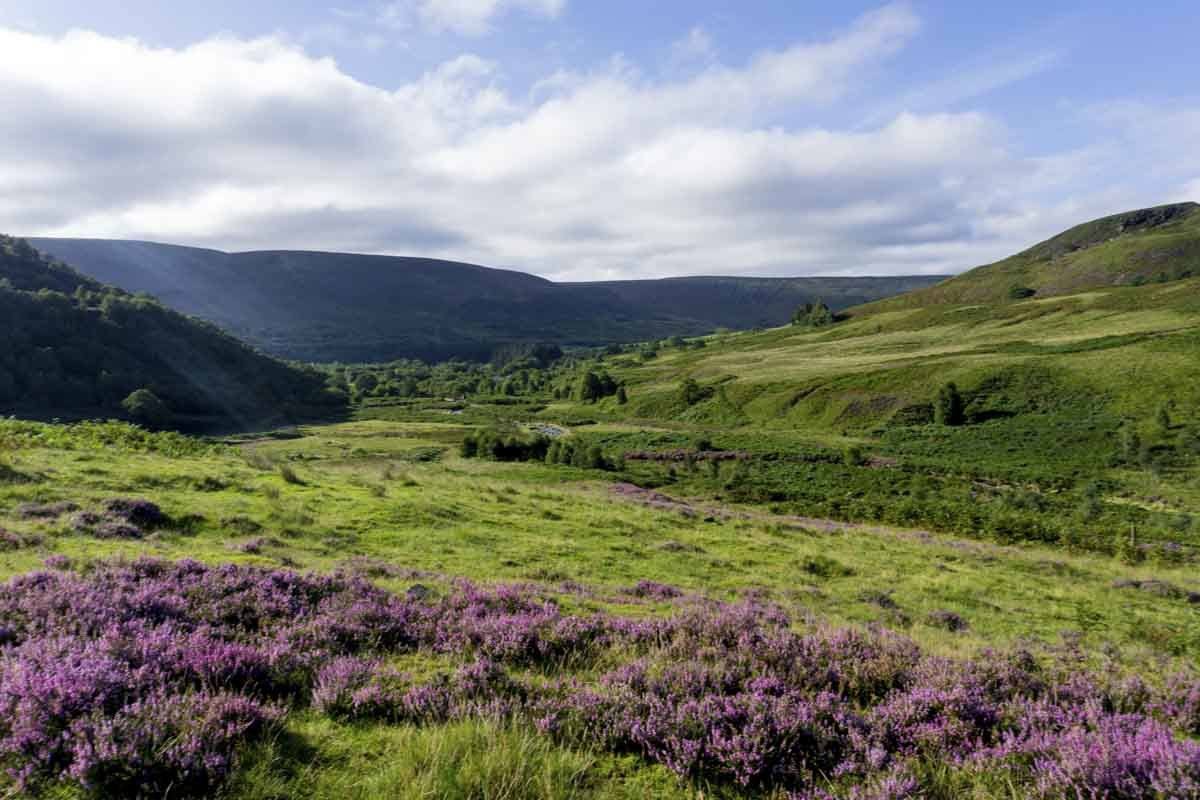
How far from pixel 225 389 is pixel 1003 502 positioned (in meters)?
172

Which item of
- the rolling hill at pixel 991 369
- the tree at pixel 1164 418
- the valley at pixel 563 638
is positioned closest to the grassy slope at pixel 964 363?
the rolling hill at pixel 991 369

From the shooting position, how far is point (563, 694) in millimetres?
5758

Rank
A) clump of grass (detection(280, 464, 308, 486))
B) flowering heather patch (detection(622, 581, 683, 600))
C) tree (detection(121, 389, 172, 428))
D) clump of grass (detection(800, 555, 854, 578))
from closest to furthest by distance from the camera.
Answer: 1. flowering heather patch (detection(622, 581, 683, 600))
2. clump of grass (detection(800, 555, 854, 578))
3. clump of grass (detection(280, 464, 308, 486))
4. tree (detection(121, 389, 172, 428))

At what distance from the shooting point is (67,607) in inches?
260

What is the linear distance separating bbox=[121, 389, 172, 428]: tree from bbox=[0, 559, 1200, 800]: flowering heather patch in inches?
5675

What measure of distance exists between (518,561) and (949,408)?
8016 cm

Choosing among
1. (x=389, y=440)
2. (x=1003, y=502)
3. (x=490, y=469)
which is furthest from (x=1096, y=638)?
(x=389, y=440)

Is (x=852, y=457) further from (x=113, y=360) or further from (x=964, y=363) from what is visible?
(x=113, y=360)

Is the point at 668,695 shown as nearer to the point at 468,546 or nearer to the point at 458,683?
the point at 458,683

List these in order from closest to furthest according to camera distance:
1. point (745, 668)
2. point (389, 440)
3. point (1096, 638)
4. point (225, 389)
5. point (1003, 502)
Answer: point (745, 668)
point (1096, 638)
point (1003, 502)
point (389, 440)
point (225, 389)

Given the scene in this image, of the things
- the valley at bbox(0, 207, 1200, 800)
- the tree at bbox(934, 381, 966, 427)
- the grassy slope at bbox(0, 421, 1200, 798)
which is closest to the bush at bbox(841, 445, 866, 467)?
the valley at bbox(0, 207, 1200, 800)

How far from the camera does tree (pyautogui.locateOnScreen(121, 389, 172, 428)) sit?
123 m

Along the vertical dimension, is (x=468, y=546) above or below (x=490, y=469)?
above

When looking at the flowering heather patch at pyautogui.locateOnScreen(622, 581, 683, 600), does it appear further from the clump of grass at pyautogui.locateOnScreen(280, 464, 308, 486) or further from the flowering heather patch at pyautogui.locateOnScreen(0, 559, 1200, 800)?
the clump of grass at pyautogui.locateOnScreen(280, 464, 308, 486)
